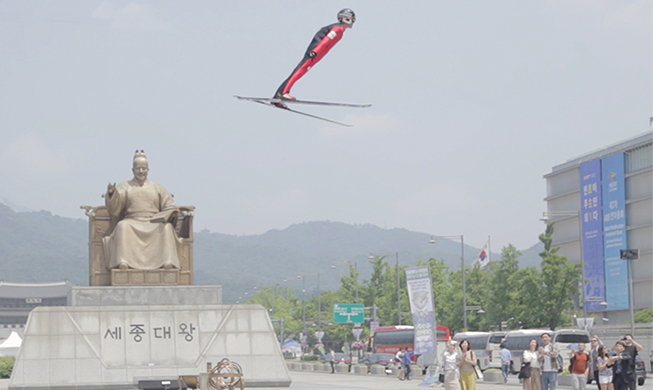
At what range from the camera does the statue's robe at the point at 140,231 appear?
23828mm

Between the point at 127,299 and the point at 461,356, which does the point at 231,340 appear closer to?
the point at 127,299

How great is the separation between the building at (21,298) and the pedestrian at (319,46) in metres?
100

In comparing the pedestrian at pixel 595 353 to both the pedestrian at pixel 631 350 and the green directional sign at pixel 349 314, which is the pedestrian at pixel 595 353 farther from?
the green directional sign at pixel 349 314

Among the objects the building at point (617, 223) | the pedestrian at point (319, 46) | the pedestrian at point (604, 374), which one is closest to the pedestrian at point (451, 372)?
the pedestrian at point (604, 374)

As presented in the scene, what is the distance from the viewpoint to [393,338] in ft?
178

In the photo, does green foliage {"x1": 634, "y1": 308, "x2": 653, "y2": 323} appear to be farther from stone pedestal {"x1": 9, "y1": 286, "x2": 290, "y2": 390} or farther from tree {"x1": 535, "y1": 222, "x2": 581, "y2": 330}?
stone pedestal {"x1": 9, "y1": 286, "x2": 290, "y2": 390}

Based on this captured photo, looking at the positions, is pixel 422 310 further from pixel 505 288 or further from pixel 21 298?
pixel 21 298

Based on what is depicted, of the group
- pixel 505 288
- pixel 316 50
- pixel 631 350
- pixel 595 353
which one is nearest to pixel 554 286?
pixel 505 288

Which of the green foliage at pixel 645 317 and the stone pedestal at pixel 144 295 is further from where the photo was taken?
the green foliage at pixel 645 317

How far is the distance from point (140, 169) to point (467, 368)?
36.2 ft

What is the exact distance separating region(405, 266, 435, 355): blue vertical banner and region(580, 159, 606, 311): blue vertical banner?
133ft

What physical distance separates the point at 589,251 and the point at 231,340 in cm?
5258

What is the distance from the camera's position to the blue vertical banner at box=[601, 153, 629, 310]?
67750mm

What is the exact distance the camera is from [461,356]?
17188 mm
